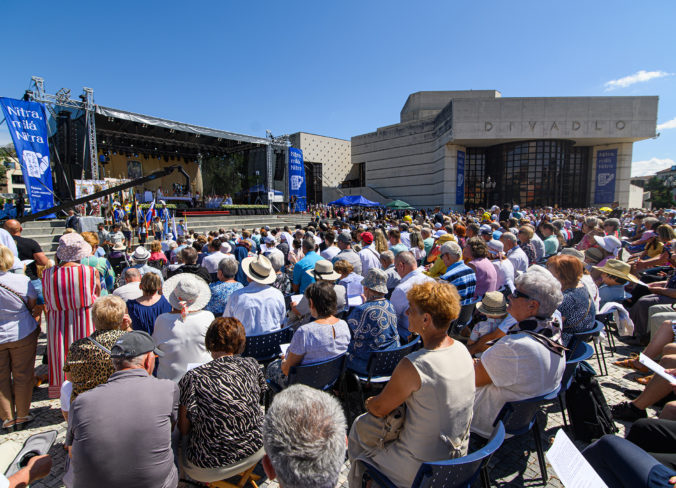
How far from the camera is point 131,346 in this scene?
1.67 meters

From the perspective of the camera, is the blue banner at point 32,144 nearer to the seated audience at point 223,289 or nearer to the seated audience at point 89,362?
the seated audience at point 223,289

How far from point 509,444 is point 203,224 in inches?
665

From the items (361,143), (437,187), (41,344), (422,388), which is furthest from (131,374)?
(361,143)

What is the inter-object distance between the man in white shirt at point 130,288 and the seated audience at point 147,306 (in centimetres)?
20

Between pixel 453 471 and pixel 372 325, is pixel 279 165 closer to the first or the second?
pixel 372 325

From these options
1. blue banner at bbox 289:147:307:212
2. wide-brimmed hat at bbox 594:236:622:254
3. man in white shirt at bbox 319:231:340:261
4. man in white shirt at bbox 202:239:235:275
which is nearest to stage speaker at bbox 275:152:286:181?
blue banner at bbox 289:147:307:212

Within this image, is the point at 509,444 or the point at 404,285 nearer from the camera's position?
the point at 509,444

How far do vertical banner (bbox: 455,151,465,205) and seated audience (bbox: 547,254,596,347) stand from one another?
86.5 ft

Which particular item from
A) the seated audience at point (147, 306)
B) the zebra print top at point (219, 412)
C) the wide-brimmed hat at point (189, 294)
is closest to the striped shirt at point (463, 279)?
the wide-brimmed hat at point (189, 294)

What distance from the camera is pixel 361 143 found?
3734 cm

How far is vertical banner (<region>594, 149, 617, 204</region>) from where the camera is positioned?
2685cm

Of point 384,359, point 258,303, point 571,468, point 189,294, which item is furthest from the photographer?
point 258,303

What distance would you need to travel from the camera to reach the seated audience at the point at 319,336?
97.8 inches

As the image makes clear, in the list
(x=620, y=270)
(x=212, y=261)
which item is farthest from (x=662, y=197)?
(x=212, y=261)
